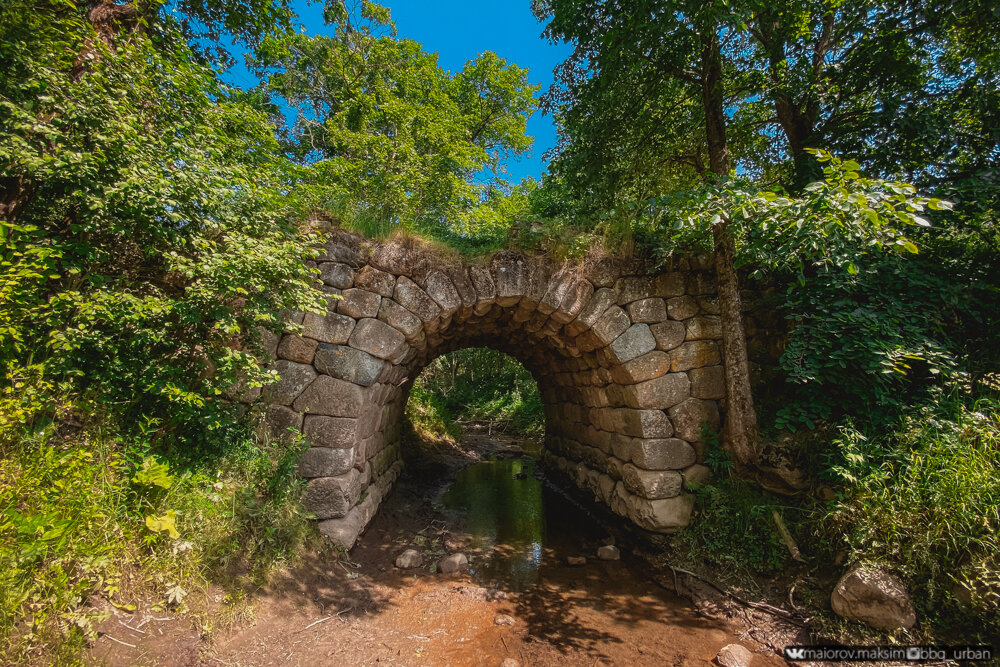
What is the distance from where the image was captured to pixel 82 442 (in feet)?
7.38

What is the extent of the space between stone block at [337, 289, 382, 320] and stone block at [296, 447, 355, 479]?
1183mm

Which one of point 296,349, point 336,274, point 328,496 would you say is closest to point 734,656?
point 328,496

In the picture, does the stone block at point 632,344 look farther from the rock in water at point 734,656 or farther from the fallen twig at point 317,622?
the fallen twig at point 317,622

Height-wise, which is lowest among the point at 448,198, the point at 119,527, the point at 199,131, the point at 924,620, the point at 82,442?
the point at 924,620

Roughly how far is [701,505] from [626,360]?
1492 mm

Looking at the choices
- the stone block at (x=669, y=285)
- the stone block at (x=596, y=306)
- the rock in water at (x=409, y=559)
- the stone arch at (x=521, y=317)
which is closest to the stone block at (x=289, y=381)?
the stone arch at (x=521, y=317)

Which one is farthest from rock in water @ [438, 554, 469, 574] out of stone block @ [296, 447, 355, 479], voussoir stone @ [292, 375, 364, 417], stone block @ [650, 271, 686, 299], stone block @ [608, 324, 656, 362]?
stone block @ [650, 271, 686, 299]

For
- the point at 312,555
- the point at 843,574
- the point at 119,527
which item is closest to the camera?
the point at 119,527

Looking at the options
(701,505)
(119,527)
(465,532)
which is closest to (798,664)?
(701,505)

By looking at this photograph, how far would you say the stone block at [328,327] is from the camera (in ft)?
11.3

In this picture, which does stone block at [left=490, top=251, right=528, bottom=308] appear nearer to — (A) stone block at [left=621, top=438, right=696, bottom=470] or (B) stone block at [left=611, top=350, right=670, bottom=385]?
(B) stone block at [left=611, top=350, right=670, bottom=385]

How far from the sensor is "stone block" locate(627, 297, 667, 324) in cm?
394

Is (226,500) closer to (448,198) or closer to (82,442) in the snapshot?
(82,442)

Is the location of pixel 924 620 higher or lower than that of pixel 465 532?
higher
